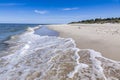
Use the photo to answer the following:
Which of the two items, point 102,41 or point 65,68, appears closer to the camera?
point 65,68

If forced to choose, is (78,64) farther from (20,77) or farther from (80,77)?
(20,77)

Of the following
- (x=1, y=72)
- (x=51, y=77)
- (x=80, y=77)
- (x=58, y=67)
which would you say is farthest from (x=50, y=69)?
(x=1, y=72)

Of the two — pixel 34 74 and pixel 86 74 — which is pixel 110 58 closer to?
pixel 86 74

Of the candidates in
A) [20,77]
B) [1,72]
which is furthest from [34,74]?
[1,72]

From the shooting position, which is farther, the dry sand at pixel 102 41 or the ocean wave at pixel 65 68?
the dry sand at pixel 102 41

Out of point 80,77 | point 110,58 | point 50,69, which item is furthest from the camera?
point 110,58

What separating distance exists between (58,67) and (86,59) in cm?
155

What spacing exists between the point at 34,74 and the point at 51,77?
84cm

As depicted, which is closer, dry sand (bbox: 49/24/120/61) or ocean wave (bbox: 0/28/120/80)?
ocean wave (bbox: 0/28/120/80)

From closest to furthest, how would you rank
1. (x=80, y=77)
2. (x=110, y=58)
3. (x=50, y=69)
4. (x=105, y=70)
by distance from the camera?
1. (x=80, y=77)
2. (x=105, y=70)
3. (x=50, y=69)
4. (x=110, y=58)

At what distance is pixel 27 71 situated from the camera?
7047 millimetres

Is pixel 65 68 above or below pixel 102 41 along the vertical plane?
below

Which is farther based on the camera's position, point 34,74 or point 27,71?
point 27,71

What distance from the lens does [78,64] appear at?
7.30 meters
